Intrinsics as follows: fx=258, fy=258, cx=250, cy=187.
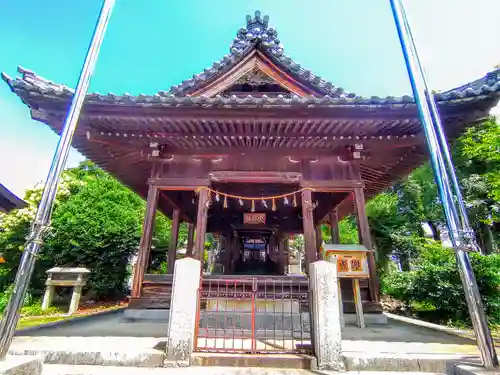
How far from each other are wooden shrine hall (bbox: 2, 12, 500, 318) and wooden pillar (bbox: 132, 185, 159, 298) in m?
0.03

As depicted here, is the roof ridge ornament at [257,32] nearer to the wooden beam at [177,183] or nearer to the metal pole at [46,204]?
the wooden beam at [177,183]

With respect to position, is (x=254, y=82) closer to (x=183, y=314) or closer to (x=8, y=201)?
(x=183, y=314)

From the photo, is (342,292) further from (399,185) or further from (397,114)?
(399,185)

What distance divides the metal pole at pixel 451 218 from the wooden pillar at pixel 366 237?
291 cm

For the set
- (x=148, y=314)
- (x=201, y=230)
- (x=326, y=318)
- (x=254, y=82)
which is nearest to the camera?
(x=326, y=318)

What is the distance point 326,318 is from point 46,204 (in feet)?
13.8

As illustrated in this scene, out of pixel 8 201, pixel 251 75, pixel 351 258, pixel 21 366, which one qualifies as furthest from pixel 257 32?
pixel 8 201

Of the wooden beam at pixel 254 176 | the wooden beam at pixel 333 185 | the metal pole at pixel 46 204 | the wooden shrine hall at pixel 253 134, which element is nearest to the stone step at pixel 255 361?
the metal pole at pixel 46 204

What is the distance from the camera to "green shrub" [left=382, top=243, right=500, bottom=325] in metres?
8.37

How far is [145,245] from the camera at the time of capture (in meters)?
6.62

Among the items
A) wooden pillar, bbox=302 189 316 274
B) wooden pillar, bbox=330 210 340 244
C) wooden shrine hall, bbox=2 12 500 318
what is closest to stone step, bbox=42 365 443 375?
wooden shrine hall, bbox=2 12 500 318

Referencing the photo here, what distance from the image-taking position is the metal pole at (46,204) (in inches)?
121

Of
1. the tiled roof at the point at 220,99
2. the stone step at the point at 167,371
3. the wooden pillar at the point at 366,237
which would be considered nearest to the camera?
the stone step at the point at 167,371

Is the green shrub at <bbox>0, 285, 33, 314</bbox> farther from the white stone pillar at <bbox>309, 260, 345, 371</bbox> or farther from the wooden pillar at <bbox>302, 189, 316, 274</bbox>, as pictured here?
the white stone pillar at <bbox>309, 260, 345, 371</bbox>
